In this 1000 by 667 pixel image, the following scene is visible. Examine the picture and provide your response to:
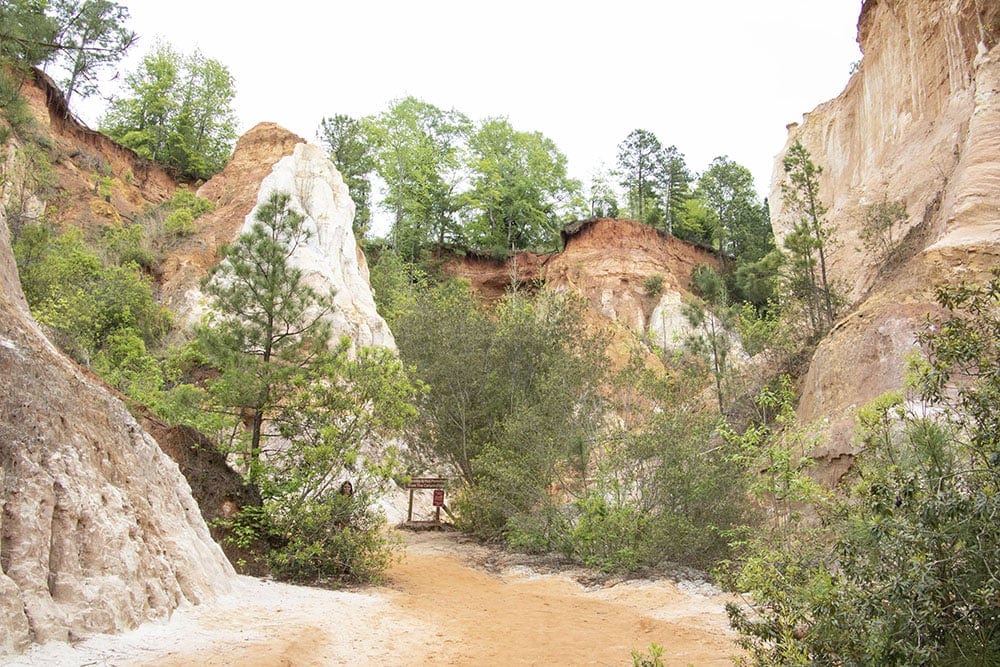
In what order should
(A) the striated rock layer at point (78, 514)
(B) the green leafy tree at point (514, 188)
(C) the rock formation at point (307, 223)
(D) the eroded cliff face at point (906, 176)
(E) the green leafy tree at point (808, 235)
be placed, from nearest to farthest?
(A) the striated rock layer at point (78, 514) < (D) the eroded cliff face at point (906, 176) < (E) the green leafy tree at point (808, 235) < (C) the rock formation at point (307, 223) < (B) the green leafy tree at point (514, 188)

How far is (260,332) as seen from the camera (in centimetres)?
1175

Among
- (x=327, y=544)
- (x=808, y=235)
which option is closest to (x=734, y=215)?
(x=808, y=235)

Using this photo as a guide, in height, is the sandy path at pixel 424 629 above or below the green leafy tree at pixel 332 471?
below

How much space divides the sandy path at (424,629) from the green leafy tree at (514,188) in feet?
102

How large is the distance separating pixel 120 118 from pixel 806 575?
43.2 meters

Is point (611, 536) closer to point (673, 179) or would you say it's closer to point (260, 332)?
point (260, 332)

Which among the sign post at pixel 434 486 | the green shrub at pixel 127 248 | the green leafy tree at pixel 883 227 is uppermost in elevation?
the green shrub at pixel 127 248

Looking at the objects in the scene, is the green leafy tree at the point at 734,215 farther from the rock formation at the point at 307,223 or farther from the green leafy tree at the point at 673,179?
the rock formation at the point at 307,223

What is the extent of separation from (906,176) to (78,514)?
1937 centimetres

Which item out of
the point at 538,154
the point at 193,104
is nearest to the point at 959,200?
the point at 538,154

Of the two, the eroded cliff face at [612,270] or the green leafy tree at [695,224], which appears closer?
the eroded cliff face at [612,270]

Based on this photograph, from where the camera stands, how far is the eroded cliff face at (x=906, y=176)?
42.6 feet

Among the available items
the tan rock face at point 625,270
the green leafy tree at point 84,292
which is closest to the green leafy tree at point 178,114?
the green leafy tree at point 84,292

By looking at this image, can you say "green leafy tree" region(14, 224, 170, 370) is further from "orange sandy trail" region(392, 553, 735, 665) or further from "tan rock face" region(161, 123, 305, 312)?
"orange sandy trail" region(392, 553, 735, 665)
